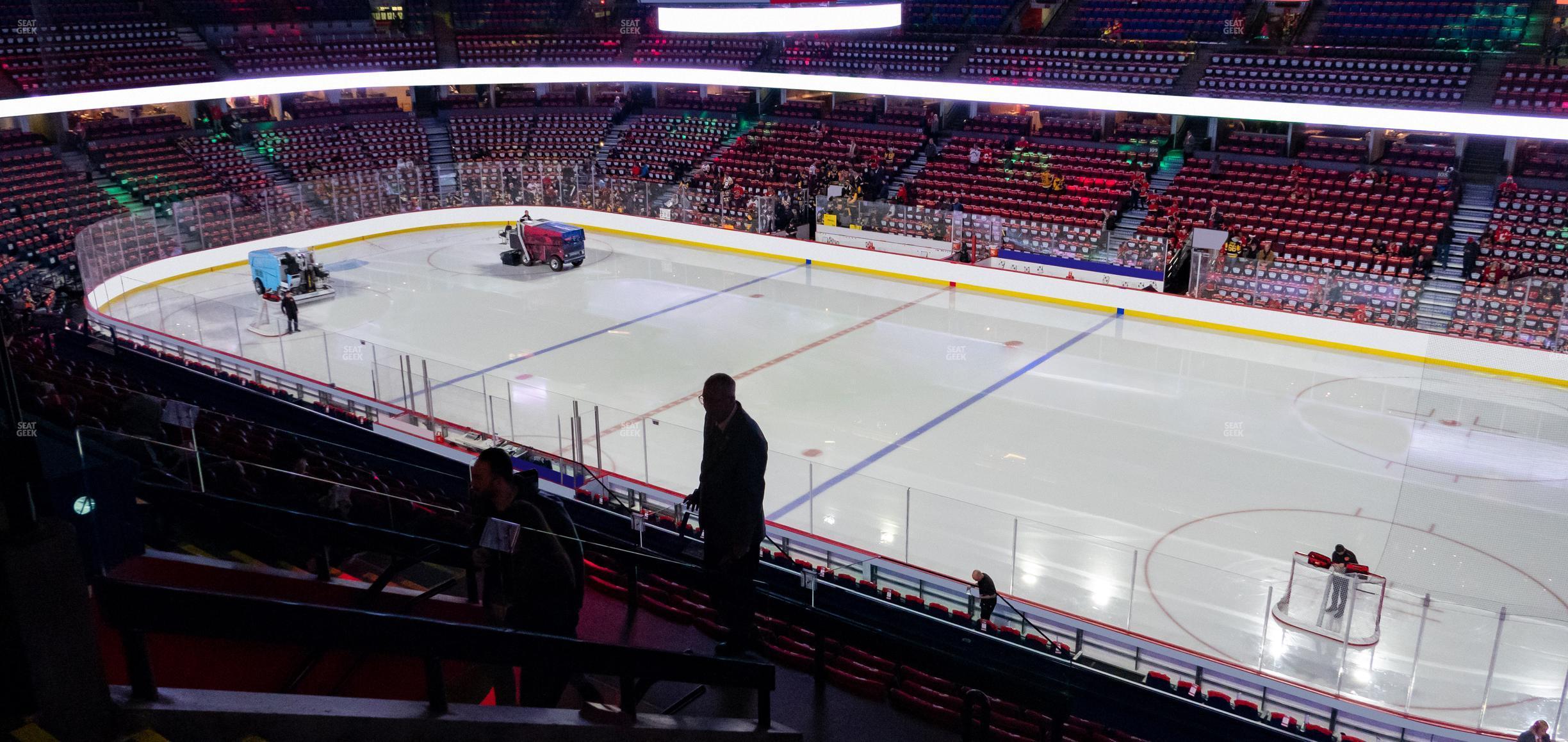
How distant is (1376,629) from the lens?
7.27 meters

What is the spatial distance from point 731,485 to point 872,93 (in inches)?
945

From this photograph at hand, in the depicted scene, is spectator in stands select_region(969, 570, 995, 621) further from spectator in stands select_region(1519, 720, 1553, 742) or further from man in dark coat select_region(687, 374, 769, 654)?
man in dark coat select_region(687, 374, 769, 654)

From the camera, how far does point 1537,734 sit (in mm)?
6406

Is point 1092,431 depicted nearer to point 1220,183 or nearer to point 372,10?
point 1220,183

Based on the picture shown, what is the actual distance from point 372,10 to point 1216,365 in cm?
2913

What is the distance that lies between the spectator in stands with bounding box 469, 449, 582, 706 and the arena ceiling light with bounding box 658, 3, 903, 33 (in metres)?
13.7

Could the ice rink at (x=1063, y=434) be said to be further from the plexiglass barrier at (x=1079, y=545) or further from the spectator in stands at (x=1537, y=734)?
the spectator in stands at (x=1537, y=734)

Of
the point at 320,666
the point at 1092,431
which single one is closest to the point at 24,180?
the point at 1092,431

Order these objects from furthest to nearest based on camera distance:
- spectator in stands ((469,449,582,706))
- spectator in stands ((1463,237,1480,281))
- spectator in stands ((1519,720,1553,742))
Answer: spectator in stands ((1463,237,1480,281))
spectator in stands ((1519,720,1553,742))
spectator in stands ((469,449,582,706))

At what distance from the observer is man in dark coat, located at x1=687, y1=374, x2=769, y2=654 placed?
427 cm

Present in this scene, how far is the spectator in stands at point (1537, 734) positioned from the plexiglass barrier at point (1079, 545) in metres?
0.22

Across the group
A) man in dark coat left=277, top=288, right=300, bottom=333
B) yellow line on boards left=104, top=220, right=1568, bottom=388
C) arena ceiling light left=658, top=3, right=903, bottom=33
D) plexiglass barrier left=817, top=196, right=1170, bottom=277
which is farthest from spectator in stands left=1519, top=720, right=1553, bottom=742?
man in dark coat left=277, top=288, right=300, bottom=333

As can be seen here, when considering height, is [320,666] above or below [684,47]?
below

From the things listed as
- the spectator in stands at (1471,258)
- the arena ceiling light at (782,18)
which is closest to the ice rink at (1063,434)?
the spectator in stands at (1471,258)
